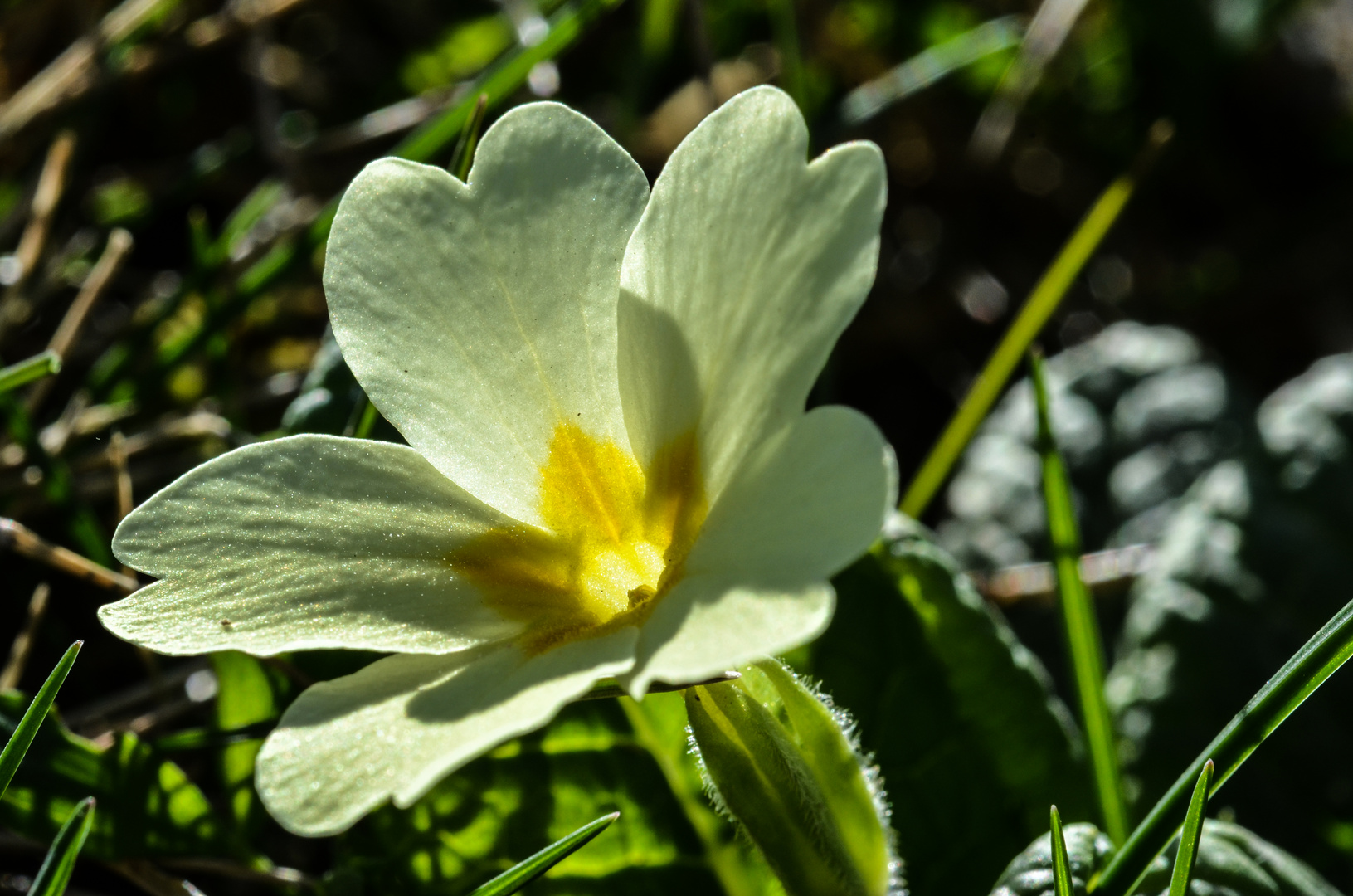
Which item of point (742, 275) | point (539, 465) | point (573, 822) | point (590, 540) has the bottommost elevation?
point (573, 822)

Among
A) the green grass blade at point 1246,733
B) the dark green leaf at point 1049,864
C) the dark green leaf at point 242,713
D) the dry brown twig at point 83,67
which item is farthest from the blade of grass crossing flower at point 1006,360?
the dry brown twig at point 83,67

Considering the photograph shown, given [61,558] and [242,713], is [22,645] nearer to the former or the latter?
[61,558]

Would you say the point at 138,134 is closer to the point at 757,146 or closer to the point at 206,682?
the point at 206,682

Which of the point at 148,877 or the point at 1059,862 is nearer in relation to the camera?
the point at 1059,862

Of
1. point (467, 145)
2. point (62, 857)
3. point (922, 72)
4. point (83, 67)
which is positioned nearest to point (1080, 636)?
point (467, 145)

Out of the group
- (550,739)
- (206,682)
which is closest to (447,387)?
(550,739)

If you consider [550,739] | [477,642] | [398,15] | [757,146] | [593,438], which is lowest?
[550,739]

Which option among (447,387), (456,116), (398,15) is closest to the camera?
(447,387)
